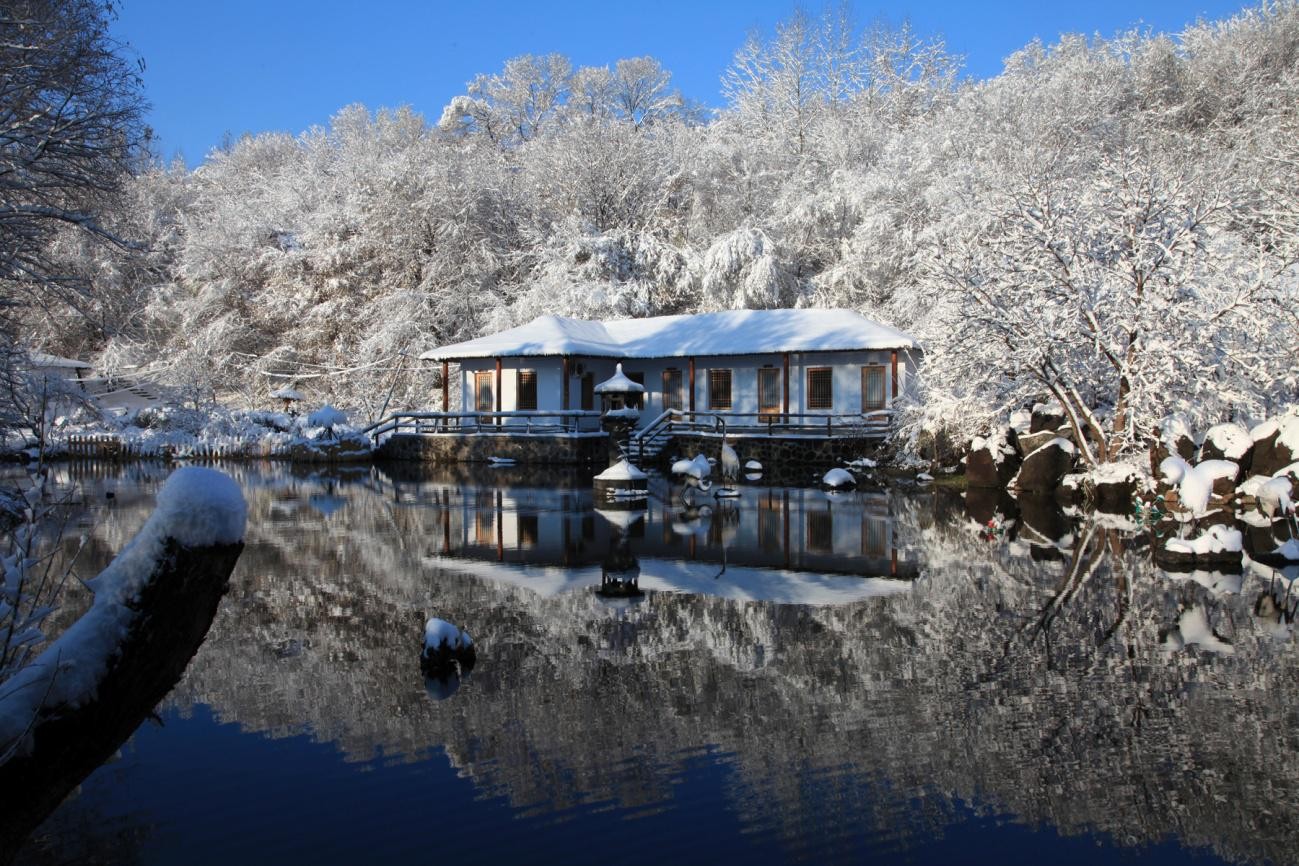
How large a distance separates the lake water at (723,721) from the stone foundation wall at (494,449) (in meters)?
16.9

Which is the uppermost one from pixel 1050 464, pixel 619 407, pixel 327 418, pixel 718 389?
pixel 718 389

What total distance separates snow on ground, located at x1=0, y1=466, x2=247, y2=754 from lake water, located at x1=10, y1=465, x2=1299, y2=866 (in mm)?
2436

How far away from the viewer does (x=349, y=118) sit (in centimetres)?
5072

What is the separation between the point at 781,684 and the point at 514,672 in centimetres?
234

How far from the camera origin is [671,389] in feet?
114

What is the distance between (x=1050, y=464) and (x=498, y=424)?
1753cm

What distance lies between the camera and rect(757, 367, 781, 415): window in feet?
107

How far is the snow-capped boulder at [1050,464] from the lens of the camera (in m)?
22.7

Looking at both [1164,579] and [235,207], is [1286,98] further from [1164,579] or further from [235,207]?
[235,207]

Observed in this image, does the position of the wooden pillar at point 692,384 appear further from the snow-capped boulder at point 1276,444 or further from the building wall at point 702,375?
the snow-capped boulder at point 1276,444

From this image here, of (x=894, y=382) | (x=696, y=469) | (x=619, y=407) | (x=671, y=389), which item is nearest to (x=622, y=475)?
(x=696, y=469)

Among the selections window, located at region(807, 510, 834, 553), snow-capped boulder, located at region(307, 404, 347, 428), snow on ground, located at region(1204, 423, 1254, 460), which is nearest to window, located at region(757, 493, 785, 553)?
window, located at region(807, 510, 834, 553)

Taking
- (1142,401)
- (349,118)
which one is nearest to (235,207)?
(349,118)

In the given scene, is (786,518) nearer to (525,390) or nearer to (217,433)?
(525,390)
